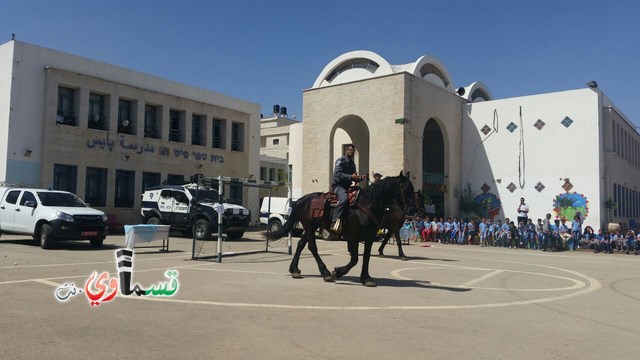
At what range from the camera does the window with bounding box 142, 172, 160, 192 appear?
1210 inches

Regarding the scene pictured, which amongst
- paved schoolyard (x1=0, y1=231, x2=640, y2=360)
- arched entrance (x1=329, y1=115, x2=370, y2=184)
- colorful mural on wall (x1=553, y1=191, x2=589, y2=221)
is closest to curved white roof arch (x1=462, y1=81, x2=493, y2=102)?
arched entrance (x1=329, y1=115, x2=370, y2=184)

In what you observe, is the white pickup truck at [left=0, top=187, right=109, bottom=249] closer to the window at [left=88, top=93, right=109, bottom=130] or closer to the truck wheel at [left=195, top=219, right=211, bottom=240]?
the truck wheel at [left=195, top=219, right=211, bottom=240]

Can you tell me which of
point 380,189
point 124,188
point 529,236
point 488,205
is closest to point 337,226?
point 380,189

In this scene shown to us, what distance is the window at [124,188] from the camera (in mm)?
29547

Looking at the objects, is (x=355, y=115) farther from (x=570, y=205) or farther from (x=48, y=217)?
(x=48, y=217)

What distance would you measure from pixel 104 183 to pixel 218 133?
985cm

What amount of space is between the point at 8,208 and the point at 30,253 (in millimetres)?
3489

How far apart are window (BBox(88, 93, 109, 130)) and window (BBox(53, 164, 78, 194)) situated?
9.17ft

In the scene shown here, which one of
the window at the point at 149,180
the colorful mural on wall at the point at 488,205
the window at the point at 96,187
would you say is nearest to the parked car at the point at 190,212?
the window at the point at 96,187

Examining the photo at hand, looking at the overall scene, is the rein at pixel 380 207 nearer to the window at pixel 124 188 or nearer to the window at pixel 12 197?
the window at pixel 12 197

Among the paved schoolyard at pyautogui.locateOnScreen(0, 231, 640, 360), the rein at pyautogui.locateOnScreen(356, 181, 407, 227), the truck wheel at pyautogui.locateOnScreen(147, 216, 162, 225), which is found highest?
the rein at pyautogui.locateOnScreen(356, 181, 407, 227)

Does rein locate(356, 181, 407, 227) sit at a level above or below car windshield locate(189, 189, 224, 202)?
below

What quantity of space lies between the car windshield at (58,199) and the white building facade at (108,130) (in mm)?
6364

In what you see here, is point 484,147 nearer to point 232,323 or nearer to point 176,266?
point 176,266
